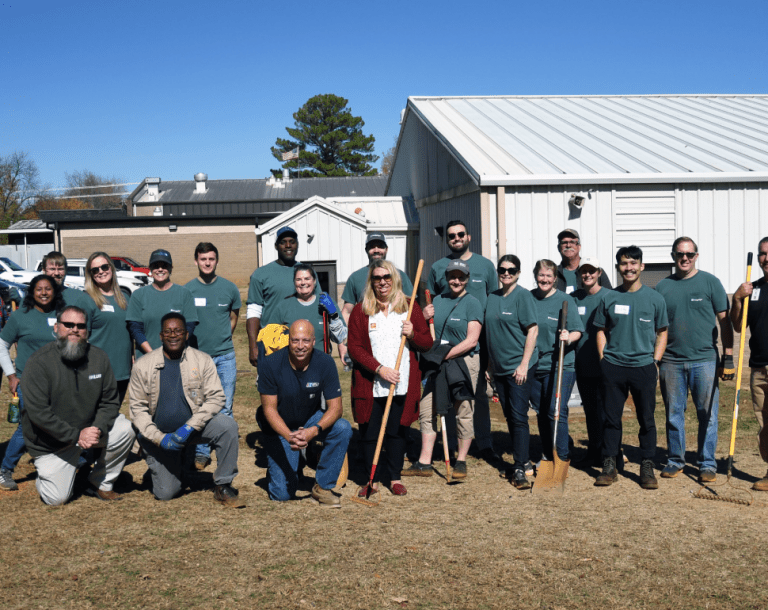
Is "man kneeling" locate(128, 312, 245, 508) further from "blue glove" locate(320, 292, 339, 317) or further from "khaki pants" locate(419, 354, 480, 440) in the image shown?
"khaki pants" locate(419, 354, 480, 440)

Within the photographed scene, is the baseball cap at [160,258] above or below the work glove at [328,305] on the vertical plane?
above

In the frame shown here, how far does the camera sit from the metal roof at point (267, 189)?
140ft

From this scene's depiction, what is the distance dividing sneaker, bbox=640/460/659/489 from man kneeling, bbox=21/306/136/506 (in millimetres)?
4327

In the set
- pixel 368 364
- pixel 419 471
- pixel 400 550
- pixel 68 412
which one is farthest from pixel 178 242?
pixel 400 550

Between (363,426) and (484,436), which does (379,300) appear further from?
(484,436)

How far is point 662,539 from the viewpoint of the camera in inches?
179

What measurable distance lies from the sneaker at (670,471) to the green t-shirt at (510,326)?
59.0 inches

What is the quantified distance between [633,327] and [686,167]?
6.77 meters

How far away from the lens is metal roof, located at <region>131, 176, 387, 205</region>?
42.6m

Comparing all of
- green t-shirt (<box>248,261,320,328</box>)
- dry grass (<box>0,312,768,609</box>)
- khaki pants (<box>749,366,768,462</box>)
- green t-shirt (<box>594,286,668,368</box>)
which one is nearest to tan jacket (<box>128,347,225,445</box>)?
dry grass (<box>0,312,768,609</box>)

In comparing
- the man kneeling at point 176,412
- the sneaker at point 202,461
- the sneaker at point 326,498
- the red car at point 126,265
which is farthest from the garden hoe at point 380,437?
the red car at point 126,265

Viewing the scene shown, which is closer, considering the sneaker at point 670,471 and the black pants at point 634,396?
the black pants at point 634,396

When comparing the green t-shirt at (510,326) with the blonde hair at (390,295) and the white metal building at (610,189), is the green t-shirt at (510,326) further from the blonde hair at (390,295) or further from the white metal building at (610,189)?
the white metal building at (610,189)

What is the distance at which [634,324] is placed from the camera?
5680 mm
